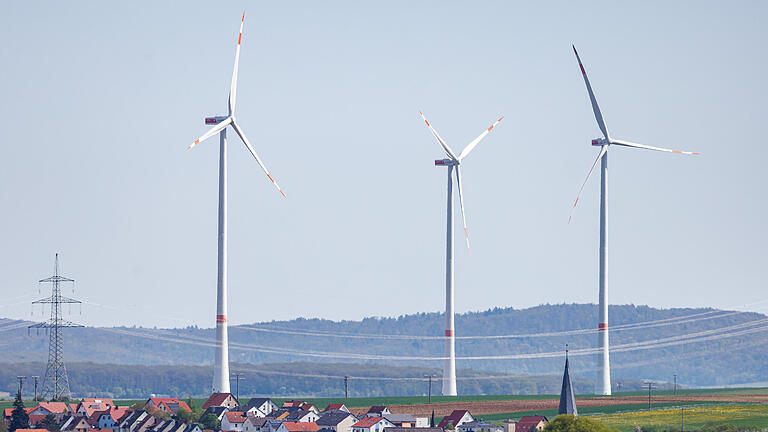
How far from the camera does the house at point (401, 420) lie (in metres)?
182

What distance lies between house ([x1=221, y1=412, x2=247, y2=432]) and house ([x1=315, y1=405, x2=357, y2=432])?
9.03 metres

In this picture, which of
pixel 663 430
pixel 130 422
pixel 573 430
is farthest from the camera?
pixel 130 422

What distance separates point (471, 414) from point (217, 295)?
34702 millimetres

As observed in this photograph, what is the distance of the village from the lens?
6924 inches

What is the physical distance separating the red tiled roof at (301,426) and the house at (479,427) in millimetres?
16882

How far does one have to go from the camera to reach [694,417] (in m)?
178

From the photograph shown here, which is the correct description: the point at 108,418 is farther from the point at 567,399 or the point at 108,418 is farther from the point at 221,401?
the point at 567,399

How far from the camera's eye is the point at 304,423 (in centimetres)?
18062

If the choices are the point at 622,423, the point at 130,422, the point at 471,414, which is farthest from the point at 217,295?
the point at 622,423

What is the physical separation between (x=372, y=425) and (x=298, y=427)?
8.47 metres

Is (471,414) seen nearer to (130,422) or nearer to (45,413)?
(130,422)

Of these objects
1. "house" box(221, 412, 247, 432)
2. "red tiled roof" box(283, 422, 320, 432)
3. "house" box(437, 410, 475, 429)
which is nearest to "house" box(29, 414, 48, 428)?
"house" box(221, 412, 247, 432)

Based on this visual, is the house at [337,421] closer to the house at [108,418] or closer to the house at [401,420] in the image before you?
the house at [401,420]

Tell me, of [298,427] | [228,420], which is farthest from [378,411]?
[228,420]
